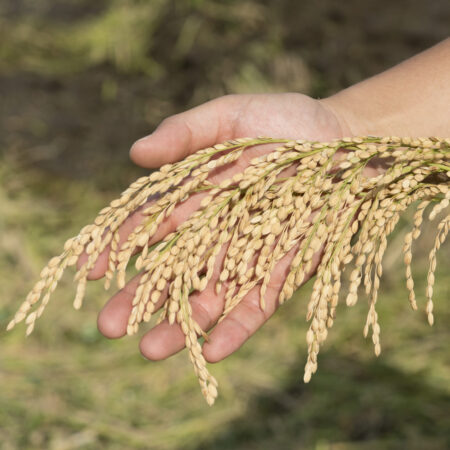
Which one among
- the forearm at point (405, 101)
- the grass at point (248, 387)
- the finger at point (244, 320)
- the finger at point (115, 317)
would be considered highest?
the finger at point (115, 317)

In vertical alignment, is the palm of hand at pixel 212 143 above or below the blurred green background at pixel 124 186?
above

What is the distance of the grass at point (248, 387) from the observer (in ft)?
→ 9.70

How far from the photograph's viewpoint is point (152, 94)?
4.97 meters

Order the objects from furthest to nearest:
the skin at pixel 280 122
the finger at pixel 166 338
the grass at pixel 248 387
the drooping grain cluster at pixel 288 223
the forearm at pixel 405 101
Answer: the grass at pixel 248 387 < the forearm at pixel 405 101 < the skin at pixel 280 122 < the finger at pixel 166 338 < the drooping grain cluster at pixel 288 223

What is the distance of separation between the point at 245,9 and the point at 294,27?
0.39m

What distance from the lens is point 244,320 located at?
1882 millimetres

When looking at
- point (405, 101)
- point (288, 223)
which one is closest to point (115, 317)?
point (288, 223)

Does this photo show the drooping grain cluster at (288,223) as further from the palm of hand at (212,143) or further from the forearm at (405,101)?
the forearm at (405,101)

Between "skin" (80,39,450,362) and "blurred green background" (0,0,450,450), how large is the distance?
1305 mm

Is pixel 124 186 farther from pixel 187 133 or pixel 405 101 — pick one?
pixel 405 101

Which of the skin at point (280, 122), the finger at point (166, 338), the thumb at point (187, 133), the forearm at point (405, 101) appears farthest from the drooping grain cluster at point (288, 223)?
the forearm at point (405, 101)

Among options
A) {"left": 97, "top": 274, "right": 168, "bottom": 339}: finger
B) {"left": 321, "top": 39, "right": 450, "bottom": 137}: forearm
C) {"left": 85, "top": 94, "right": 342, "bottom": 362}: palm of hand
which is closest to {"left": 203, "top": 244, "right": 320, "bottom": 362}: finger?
{"left": 85, "top": 94, "right": 342, "bottom": 362}: palm of hand

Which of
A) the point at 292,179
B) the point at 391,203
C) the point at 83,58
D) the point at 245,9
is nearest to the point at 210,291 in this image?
the point at 292,179

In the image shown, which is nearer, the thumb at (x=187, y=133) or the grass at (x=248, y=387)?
the thumb at (x=187, y=133)
